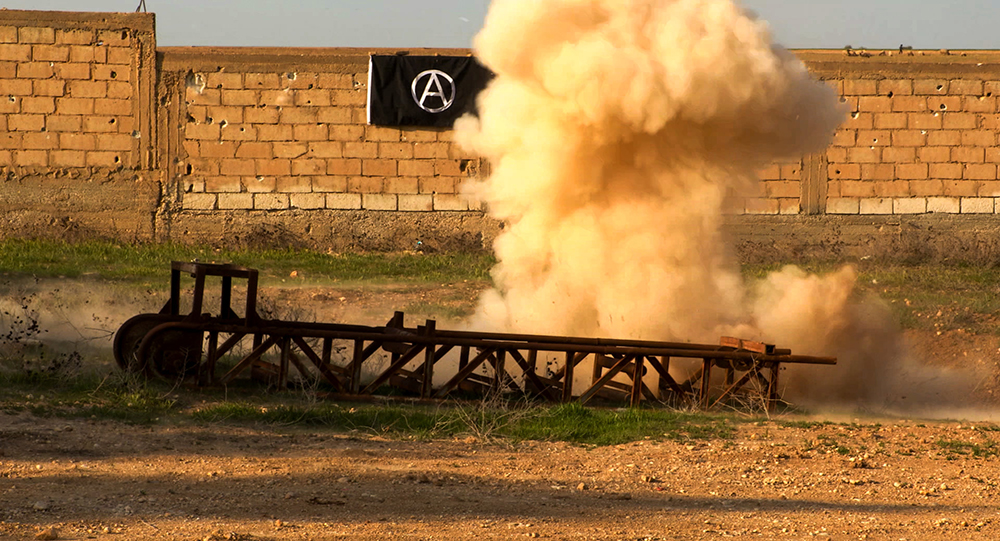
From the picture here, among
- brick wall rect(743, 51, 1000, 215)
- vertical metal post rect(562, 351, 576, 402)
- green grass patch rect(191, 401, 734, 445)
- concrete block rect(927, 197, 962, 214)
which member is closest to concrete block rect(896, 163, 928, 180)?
brick wall rect(743, 51, 1000, 215)

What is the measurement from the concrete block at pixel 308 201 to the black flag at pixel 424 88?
1687 millimetres

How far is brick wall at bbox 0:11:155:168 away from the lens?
19375 mm

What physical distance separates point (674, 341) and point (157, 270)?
28.7ft

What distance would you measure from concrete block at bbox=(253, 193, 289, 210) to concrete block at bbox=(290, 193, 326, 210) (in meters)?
0.16

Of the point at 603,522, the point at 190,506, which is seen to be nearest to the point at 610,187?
the point at 603,522

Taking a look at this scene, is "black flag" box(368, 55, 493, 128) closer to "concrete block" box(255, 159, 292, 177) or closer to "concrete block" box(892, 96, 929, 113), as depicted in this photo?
"concrete block" box(255, 159, 292, 177)

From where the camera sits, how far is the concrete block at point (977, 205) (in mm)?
20781

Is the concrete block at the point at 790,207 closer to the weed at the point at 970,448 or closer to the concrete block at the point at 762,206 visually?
the concrete block at the point at 762,206

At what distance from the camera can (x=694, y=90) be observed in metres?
10.4

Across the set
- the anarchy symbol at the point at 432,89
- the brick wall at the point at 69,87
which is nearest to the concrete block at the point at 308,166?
the anarchy symbol at the point at 432,89

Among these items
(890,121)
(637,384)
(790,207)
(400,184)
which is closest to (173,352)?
(637,384)

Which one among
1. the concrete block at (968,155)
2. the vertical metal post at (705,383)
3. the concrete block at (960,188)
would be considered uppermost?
the concrete block at (968,155)

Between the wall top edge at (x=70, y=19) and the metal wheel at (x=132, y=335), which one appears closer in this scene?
the metal wheel at (x=132, y=335)

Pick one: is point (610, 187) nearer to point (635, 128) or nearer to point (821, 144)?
point (635, 128)
